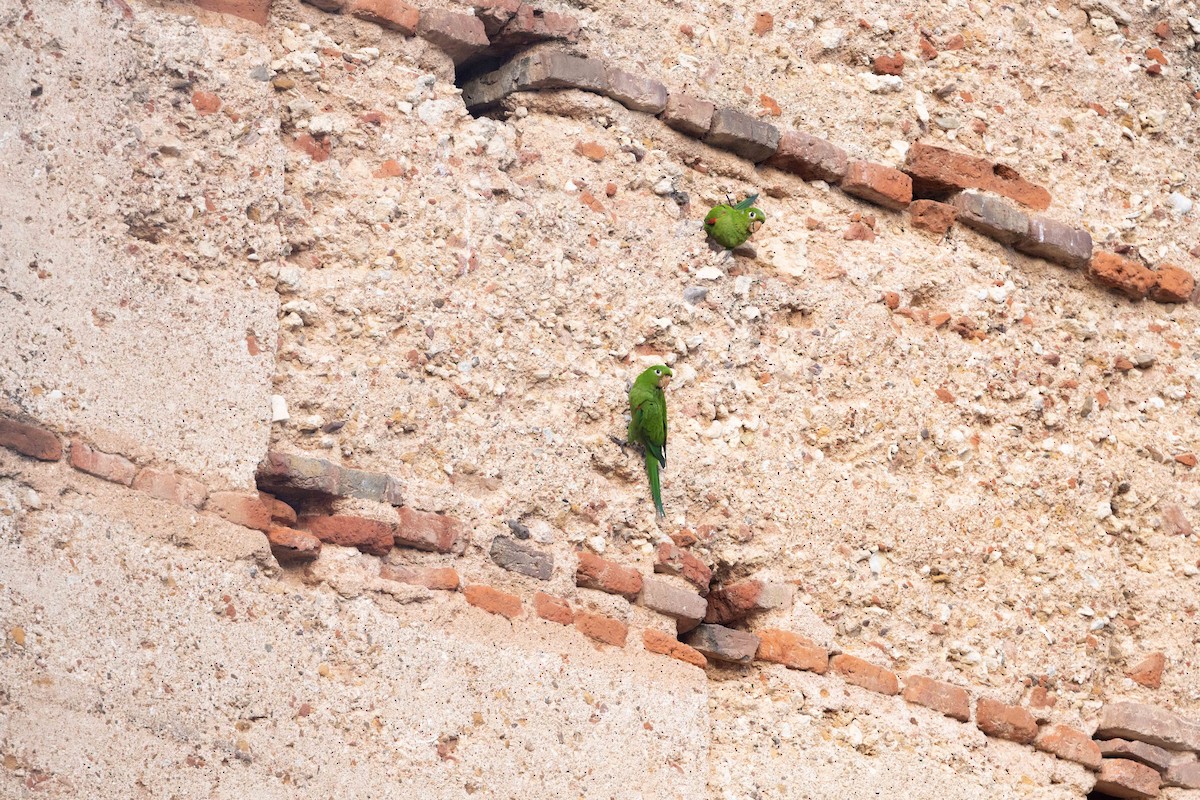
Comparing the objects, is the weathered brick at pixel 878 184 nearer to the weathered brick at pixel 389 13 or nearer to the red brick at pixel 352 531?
the weathered brick at pixel 389 13

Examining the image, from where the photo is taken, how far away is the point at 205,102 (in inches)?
136

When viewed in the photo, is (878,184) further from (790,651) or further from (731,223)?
(790,651)

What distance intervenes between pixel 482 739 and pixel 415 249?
1197 mm

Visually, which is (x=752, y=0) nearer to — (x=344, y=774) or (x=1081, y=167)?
(x=1081, y=167)

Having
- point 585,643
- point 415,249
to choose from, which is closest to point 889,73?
point 415,249

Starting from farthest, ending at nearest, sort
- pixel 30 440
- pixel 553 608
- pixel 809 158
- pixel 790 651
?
pixel 809 158, pixel 790 651, pixel 553 608, pixel 30 440

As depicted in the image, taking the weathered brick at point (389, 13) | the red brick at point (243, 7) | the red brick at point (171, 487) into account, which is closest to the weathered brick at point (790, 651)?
the red brick at point (171, 487)

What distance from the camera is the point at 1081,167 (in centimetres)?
485

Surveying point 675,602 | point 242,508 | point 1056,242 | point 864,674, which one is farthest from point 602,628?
point 1056,242

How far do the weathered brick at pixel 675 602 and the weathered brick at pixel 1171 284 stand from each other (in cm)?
197

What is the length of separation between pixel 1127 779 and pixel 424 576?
2235 millimetres

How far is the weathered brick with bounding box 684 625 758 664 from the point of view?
3.97 meters

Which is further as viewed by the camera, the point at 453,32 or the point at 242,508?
the point at 453,32

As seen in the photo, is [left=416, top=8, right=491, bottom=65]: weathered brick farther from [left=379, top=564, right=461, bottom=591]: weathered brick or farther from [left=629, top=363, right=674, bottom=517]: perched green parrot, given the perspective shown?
[left=379, top=564, right=461, bottom=591]: weathered brick
